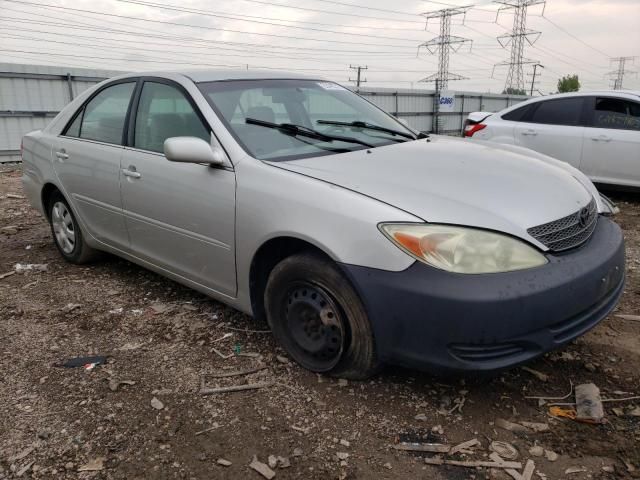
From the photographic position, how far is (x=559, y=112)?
741 centimetres

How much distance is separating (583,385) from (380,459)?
1.22 metres

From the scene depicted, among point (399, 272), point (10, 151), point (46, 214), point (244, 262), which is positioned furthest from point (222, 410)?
point (10, 151)

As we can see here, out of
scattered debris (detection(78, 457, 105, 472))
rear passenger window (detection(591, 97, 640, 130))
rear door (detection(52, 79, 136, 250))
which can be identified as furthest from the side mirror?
rear passenger window (detection(591, 97, 640, 130))

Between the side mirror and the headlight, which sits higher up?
the side mirror

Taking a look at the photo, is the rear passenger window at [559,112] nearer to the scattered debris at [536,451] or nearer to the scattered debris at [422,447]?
the scattered debris at [536,451]

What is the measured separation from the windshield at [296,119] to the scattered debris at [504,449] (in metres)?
1.74

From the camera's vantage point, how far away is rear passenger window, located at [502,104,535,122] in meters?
7.73

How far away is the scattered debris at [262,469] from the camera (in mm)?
2219

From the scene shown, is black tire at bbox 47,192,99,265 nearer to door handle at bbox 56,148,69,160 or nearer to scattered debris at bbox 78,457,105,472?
door handle at bbox 56,148,69,160

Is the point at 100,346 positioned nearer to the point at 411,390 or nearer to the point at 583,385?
the point at 411,390

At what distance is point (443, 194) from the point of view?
2539 mm

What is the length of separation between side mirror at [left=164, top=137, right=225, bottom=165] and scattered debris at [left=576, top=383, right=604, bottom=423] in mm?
2229

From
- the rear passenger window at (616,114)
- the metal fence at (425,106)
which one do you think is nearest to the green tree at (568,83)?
the metal fence at (425,106)

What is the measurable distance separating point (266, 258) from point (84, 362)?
125 centimetres
